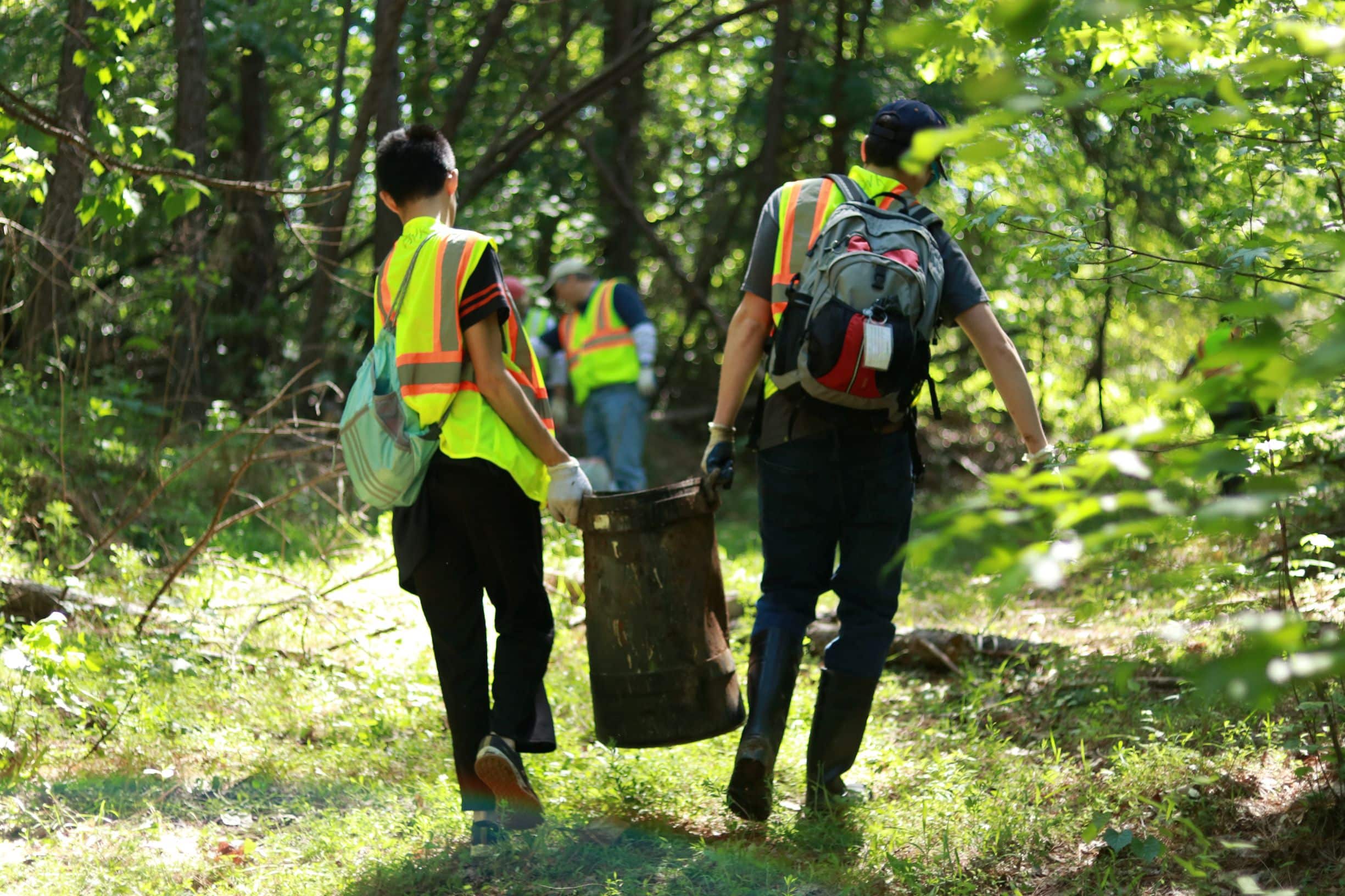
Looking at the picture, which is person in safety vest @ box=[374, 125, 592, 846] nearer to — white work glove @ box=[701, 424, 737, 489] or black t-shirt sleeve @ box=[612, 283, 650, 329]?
white work glove @ box=[701, 424, 737, 489]

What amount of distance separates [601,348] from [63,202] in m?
3.55

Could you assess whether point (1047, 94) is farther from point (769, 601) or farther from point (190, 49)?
point (190, 49)

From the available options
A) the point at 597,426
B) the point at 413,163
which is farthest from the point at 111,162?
the point at 597,426

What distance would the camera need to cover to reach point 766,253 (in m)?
3.51

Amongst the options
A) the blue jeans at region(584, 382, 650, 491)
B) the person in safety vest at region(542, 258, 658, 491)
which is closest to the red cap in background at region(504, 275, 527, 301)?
the person in safety vest at region(542, 258, 658, 491)

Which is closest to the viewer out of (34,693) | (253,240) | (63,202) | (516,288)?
(34,693)

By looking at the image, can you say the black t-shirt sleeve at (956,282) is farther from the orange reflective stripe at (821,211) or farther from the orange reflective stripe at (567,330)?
the orange reflective stripe at (567,330)

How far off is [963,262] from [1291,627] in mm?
2400

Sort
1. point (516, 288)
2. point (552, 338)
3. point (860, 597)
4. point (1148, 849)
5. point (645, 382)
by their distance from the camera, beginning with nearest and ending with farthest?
point (1148, 849) < point (860, 597) < point (516, 288) < point (645, 382) < point (552, 338)

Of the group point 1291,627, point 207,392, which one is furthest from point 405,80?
point 1291,627

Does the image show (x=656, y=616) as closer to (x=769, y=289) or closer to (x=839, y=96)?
(x=769, y=289)

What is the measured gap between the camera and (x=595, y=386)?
880 centimetres

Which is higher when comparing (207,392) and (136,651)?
(207,392)

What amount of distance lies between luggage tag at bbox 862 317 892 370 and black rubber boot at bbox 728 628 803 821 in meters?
0.85
